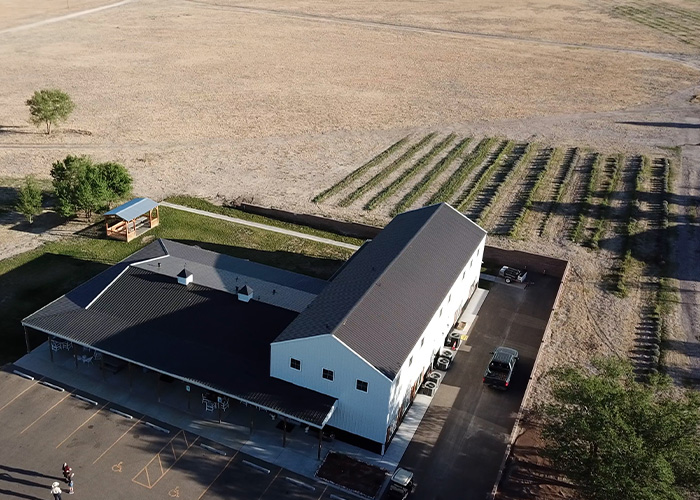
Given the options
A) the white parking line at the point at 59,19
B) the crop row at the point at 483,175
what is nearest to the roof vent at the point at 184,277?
the crop row at the point at 483,175

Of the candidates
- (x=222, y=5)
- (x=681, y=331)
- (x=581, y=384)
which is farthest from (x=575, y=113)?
(x=222, y=5)

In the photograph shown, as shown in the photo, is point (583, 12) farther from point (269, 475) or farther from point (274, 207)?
point (269, 475)

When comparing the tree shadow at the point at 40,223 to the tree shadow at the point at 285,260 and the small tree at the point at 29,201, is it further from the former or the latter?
the tree shadow at the point at 285,260

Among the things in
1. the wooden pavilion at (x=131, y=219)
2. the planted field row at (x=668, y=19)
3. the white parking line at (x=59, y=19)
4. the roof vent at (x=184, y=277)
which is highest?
the planted field row at (x=668, y=19)

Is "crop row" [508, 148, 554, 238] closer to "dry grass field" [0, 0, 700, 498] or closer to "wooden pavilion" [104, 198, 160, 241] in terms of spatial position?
"dry grass field" [0, 0, 700, 498]

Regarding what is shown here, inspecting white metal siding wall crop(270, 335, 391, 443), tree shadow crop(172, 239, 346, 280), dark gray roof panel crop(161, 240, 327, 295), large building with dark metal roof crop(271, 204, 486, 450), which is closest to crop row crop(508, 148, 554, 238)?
large building with dark metal roof crop(271, 204, 486, 450)

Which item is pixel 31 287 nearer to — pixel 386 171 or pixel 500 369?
pixel 500 369
